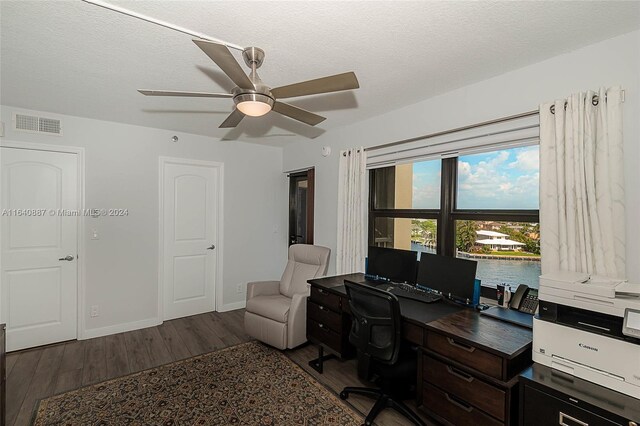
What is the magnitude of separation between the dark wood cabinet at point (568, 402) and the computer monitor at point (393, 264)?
1.21 m

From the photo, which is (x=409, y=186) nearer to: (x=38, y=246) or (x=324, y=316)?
(x=324, y=316)

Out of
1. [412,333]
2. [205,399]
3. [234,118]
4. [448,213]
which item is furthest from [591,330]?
[205,399]

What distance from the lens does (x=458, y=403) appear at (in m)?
1.76

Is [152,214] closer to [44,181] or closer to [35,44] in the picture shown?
[44,181]

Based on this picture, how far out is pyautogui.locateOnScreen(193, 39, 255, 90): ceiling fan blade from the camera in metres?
1.29

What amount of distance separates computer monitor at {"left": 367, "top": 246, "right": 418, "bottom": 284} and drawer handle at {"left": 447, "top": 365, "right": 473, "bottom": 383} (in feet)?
3.04

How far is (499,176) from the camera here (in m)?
2.41

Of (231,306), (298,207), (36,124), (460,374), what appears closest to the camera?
(460,374)

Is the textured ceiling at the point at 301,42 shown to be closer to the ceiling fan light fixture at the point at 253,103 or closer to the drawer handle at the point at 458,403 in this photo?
the ceiling fan light fixture at the point at 253,103

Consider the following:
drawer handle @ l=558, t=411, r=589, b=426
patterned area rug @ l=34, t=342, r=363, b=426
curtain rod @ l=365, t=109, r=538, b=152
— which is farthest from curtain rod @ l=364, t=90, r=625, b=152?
patterned area rug @ l=34, t=342, r=363, b=426

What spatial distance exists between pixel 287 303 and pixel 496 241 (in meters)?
2.08

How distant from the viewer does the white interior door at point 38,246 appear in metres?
3.09

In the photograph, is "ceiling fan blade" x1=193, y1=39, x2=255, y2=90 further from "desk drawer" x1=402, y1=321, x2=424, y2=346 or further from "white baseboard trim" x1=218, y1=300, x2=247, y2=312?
"white baseboard trim" x1=218, y1=300, x2=247, y2=312

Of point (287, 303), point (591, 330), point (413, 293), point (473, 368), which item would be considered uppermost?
point (591, 330)
